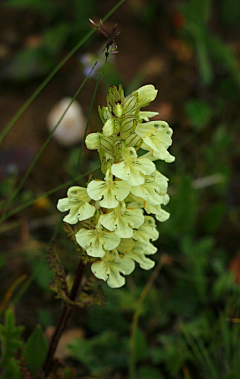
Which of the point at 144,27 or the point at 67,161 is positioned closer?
the point at 67,161

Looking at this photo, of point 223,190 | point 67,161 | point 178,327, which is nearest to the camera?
point 178,327

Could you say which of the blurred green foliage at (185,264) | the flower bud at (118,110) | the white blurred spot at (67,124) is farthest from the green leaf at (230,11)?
the flower bud at (118,110)

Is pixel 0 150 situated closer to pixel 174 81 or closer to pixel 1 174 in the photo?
pixel 1 174

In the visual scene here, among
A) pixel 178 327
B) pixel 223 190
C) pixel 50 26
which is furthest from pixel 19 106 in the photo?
pixel 178 327

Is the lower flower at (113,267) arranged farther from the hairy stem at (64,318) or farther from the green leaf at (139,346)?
the green leaf at (139,346)

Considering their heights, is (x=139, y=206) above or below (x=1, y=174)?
below

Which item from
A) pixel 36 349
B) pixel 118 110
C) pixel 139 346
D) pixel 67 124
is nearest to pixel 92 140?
pixel 118 110
